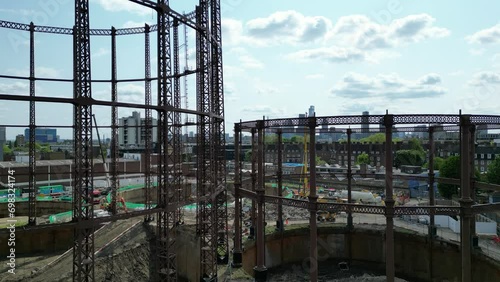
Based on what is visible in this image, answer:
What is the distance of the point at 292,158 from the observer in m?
91.3

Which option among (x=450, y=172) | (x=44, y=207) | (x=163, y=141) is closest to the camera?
(x=163, y=141)

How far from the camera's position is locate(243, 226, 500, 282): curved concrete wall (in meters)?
21.3

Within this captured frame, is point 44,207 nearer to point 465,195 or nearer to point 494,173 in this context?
point 465,195

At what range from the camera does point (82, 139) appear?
10141 millimetres

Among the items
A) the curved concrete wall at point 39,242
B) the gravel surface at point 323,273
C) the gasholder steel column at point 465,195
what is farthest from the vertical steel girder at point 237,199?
the curved concrete wall at point 39,242

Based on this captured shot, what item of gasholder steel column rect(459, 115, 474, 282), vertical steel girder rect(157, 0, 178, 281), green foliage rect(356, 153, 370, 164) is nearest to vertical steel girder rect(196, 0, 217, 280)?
vertical steel girder rect(157, 0, 178, 281)

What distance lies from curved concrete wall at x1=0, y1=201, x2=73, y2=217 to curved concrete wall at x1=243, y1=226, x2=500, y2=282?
17316 millimetres

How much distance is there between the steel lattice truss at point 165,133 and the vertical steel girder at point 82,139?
27mm

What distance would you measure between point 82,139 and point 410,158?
71813 mm

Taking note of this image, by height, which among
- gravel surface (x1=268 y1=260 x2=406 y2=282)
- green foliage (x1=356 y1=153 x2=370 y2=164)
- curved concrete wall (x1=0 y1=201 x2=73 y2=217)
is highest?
green foliage (x1=356 y1=153 x2=370 y2=164)

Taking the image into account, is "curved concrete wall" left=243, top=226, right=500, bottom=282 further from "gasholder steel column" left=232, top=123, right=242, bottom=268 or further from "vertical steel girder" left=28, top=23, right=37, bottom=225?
"vertical steel girder" left=28, top=23, right=37, bottom=225

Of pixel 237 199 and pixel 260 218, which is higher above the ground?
pixel 237 199

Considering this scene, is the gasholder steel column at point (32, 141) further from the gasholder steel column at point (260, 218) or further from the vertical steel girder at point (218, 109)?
the gasholder steel column at point (260, 218)

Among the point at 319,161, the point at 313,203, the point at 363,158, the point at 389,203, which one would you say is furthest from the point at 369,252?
the point at 319,161
